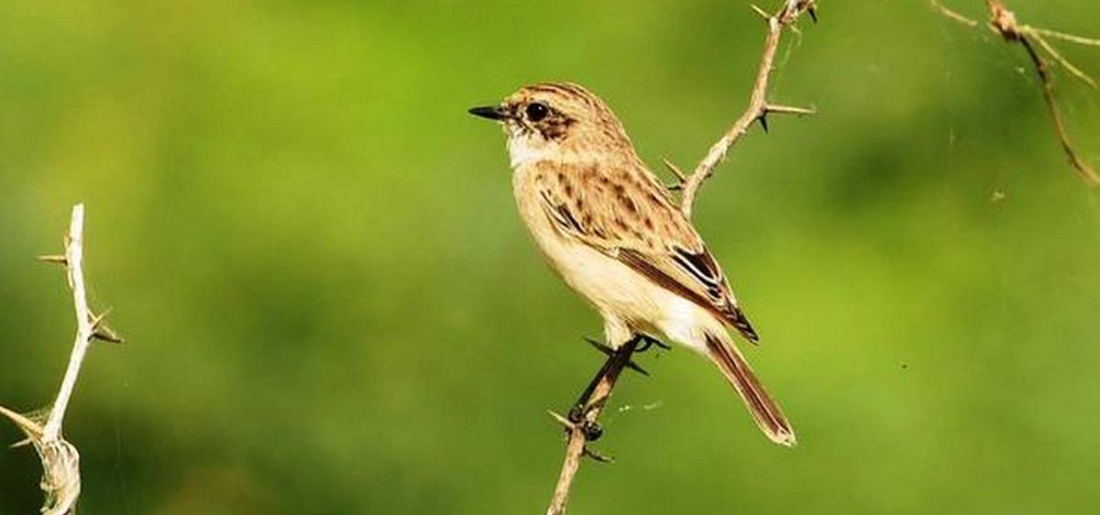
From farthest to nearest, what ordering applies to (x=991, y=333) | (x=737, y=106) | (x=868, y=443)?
(x=737, y=106) < (x=991, y=333) < (x=868, y=443)

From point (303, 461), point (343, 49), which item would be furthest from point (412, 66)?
point (303, 461)

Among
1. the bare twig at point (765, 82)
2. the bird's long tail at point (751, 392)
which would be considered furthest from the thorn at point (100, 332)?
the bird's long tail at point (751, 392)

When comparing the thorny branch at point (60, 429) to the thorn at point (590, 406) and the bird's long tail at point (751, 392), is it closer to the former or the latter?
the thorn at point (590, 406)

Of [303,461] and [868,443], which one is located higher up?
[868,443]

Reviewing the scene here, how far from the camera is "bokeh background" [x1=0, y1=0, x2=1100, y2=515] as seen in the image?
308 inches

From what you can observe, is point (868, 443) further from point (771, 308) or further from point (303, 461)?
point (303, 461)

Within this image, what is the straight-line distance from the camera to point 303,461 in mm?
7895

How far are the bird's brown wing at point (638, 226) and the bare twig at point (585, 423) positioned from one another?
0.25 m

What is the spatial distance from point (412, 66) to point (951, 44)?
6.56ft

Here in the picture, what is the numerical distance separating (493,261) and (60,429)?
185 inches

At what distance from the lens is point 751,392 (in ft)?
18.7

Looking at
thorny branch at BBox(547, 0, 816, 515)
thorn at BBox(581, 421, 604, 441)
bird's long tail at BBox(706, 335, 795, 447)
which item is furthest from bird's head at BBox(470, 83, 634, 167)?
thorn at BBox(581, 421, 604, 441)

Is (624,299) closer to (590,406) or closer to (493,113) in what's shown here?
(493,113)

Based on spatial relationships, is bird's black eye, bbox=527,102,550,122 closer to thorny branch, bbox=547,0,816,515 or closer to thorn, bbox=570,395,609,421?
thorny branch, bbox=547,0,816,515
